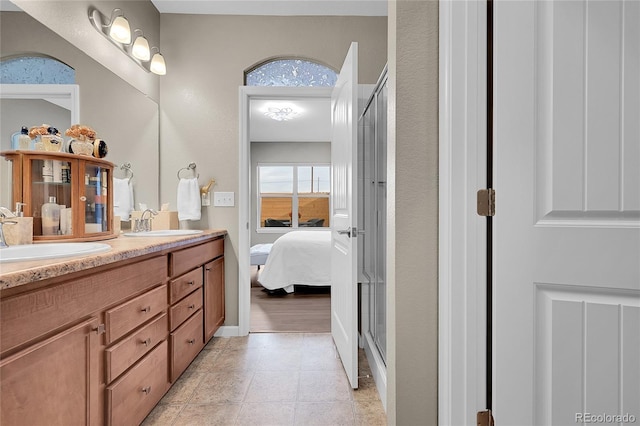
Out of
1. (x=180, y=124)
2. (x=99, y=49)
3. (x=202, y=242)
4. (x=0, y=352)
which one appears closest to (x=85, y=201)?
(x=202, y=242)

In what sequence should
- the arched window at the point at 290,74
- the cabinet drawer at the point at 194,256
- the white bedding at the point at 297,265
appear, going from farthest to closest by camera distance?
the white bedding at the point at 297,265 → the arched window at the point at 290,74 → the cabinet drawer at the point at 194,256

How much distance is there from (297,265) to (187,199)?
1758mm

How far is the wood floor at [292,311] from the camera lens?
296 cm

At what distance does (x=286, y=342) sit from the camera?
264cm

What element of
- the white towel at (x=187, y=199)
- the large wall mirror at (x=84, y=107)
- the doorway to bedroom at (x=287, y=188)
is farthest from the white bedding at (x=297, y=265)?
the large wall mirror at (x=84, y=107)

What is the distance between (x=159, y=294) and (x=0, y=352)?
87 cm

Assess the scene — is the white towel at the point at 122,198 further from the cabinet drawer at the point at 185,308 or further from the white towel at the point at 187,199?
the cabinet drawer at the point at 185,308

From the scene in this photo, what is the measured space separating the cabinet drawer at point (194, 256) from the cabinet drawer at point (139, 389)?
0.40 meters

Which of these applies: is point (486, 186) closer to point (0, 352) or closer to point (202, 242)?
point (0, 352)

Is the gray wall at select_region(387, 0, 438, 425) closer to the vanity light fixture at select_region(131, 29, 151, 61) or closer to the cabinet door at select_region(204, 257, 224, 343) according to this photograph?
the cabinet door at select_region(204, 257, 224, 343)

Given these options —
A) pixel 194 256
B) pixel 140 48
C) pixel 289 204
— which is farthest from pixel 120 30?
pixel 289 204

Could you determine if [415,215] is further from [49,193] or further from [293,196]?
[293,196]

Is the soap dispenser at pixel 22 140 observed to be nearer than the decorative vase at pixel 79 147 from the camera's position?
Yes

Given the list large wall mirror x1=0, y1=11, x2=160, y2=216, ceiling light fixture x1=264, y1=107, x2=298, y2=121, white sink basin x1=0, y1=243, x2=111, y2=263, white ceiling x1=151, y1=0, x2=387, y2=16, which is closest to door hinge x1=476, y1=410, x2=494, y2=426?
white sink basin x1=0, y1=243, x2=111, y2=263
